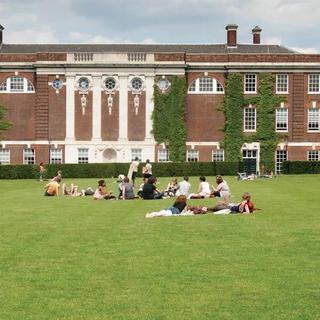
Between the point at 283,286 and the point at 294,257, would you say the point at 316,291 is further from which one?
the point at 294,257

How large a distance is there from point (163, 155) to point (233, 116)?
6.92 metres

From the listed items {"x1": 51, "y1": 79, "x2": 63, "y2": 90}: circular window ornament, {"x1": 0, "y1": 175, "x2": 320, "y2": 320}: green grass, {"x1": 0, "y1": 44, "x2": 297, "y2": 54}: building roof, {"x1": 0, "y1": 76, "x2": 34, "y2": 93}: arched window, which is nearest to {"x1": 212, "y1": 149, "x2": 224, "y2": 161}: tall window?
{"x1": 0, "y1": 44, "x2": 297, "y2": 54}: building roof

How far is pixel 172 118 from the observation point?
63938 millimetres

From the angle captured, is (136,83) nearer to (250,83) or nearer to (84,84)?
(84,84)

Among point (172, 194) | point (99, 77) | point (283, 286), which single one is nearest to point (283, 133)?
point (99, 77)

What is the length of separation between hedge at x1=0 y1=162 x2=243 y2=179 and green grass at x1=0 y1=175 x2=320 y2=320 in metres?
32.8

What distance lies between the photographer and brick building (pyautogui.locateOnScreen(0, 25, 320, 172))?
63.6m

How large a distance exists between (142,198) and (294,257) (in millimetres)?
16638

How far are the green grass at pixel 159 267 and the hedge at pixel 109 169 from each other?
32837 mm

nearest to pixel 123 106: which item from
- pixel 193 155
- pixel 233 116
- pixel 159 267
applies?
pixel 193 155

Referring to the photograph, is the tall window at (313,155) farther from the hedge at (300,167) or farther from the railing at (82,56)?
the railing at (82,56)

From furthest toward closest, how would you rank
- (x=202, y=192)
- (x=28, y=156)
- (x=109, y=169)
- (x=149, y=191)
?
(x=28, y=156)
(x=109, y=169)
(x=202, y=192)
(x=149, y=191)

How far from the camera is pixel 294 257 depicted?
14.3 metres

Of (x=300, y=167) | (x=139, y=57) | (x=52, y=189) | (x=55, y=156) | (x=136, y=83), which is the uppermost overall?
(x=139, y=57)
